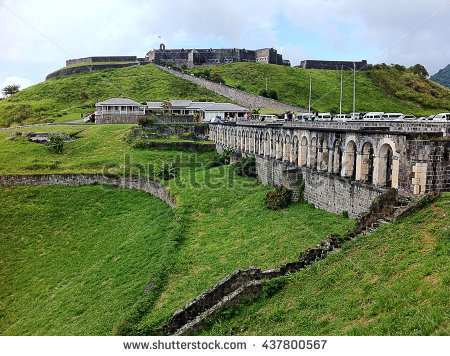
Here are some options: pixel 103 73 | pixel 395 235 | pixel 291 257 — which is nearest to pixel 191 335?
pixel 291 257

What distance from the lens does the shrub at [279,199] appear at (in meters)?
25.5

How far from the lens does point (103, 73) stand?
104 metres

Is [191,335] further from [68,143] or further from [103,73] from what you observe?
[103,73]

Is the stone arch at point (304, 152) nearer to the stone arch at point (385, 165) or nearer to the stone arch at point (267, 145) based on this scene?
the stone arch at point (267, 145)

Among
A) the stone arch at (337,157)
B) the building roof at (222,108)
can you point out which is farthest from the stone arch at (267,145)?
the building roof at (222,108)

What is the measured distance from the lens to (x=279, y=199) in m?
25.6

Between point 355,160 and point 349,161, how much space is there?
28 centimetres

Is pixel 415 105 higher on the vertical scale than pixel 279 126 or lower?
higher

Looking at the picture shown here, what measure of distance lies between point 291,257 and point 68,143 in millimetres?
40189

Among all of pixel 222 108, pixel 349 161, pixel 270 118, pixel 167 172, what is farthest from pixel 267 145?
pixel 222 108

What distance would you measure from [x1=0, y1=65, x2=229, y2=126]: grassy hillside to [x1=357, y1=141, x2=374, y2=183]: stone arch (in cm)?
6104

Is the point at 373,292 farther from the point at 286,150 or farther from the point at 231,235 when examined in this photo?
the point at 286,150

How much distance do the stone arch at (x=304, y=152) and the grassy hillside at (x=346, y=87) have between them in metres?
51.8

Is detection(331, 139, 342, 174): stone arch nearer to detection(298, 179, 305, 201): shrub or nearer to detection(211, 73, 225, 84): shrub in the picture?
detection(298, 179, 305, 201): shrub
